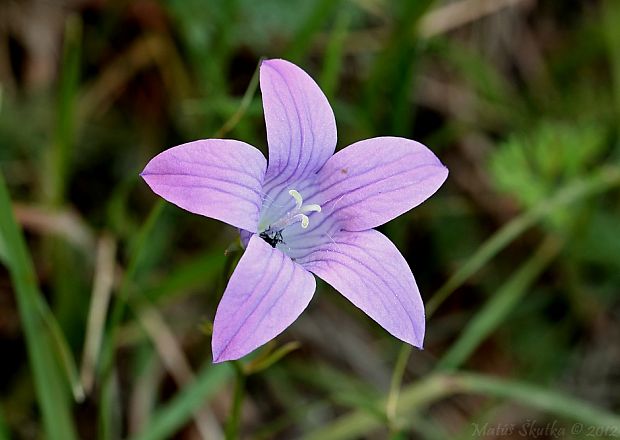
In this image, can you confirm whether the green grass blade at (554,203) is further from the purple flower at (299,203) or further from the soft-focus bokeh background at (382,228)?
the purple flower at (299,203)

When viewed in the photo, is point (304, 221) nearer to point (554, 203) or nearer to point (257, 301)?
point (257, 301)

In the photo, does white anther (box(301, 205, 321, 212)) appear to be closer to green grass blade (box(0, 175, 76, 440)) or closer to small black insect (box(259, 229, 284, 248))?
small black insect (box(259, 229, 284, 248))

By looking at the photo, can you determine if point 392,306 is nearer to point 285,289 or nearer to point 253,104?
point 285,289

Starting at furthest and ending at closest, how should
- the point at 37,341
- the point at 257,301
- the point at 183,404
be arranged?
the point at 183,404
the point at 37,341
the point at 257,301

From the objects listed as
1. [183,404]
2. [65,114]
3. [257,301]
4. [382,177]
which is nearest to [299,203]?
[382,177]

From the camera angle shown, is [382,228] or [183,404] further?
[382,228]

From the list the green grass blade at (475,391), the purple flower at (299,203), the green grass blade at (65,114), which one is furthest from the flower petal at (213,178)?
the green grass blade at (65,114)

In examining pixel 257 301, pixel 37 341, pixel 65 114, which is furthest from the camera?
pixel 65 114
